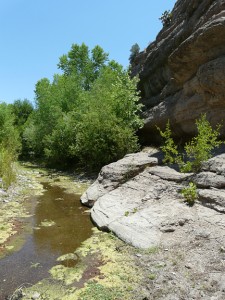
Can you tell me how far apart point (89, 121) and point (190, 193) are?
11874 millimetres

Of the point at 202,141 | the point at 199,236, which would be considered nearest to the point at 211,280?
the point at 199,236

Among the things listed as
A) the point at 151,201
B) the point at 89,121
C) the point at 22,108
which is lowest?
the point at 151,201

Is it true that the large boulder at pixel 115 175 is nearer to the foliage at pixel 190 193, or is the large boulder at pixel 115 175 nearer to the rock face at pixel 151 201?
the rock face at pixel 151 201

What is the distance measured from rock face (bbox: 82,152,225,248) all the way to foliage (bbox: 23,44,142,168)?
5.36 m

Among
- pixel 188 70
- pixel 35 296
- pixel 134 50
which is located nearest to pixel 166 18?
pixel 188 70

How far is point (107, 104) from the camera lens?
67.5 feet

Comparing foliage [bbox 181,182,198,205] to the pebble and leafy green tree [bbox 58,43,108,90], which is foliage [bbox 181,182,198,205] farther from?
leafy green tree [bbox 58,43,108,90]

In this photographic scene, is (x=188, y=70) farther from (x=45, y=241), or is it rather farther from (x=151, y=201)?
(x=45, y=241)

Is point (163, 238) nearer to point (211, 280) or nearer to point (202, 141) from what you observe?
point (211, 280)

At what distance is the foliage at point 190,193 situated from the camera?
30.5 ft

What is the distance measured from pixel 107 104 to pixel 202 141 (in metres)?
10.9

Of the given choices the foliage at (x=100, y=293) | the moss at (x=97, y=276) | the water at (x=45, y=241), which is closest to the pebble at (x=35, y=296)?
the moss at (x=97, y=276)

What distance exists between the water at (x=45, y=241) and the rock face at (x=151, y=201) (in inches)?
31.1

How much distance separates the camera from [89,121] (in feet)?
65.7
